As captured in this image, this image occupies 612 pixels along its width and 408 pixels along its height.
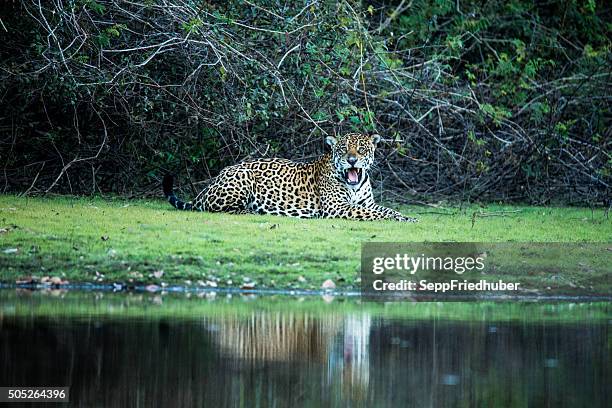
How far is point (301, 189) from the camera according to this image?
16766 millimetres

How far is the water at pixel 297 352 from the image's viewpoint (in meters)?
7.36

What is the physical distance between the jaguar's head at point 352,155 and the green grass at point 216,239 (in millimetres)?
1022

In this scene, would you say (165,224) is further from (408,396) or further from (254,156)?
(408,396)

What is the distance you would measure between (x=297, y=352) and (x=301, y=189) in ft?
27.1

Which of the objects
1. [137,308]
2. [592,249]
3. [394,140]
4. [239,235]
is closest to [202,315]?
[137,308]

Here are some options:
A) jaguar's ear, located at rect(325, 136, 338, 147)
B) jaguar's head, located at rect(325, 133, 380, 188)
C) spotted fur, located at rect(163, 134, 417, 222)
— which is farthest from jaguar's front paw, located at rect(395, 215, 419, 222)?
jaguar's ear, located at rect(325, 136, 338, 147)

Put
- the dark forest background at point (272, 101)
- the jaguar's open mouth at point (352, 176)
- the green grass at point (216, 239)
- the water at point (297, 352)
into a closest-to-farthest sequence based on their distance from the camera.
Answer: the water at point (297, 352) < the green grass at point (216, 239) < the jaguar's open mouth at point (352, 176) < the dark forest background at point (272, 101)

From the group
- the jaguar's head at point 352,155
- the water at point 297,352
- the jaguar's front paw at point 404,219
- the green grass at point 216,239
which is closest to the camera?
the water at point 297,352

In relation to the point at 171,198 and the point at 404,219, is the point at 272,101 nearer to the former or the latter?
the point at 171,198

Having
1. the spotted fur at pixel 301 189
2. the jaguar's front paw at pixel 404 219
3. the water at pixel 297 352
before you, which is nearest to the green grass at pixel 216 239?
the jaguar's front paw at pixel 404 219

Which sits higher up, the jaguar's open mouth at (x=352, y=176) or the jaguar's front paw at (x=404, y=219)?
the jaguar's open mouth at (x=352, y=176)

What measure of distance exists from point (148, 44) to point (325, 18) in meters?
2.56

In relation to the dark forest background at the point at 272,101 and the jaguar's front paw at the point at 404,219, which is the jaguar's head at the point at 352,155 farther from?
the jaguar's front paw at the point at 404,219

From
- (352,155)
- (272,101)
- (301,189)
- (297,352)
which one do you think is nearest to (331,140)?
(352,155)
